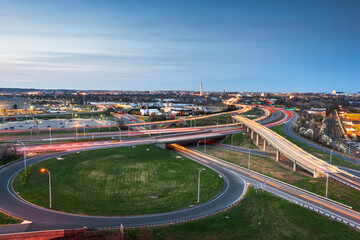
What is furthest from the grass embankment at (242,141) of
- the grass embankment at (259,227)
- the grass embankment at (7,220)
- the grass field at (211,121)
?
the grass embankment at (7,220)

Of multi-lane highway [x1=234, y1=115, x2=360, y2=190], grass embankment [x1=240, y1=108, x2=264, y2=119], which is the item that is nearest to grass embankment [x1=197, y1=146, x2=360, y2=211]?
multi-lane highway [x1=234, y1=115, x2=360, y2=190]

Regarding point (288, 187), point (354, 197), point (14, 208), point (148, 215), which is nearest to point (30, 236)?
point (14, 208)

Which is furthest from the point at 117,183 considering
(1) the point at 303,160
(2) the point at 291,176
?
(1) the point at 303,160

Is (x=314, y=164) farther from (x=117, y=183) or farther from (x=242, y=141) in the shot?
(x=117, y=183)

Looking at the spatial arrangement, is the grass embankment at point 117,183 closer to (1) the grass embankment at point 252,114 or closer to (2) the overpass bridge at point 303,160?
(2) the overpass bridge at point 303,160

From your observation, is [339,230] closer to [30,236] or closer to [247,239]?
[247,239]

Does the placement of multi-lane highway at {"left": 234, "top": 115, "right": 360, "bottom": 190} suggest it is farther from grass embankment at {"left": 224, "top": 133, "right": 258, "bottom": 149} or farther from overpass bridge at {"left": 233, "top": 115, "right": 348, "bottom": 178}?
grass embankment at {"left": 224, "top": 133, "right": 258, "bottom": 149}
